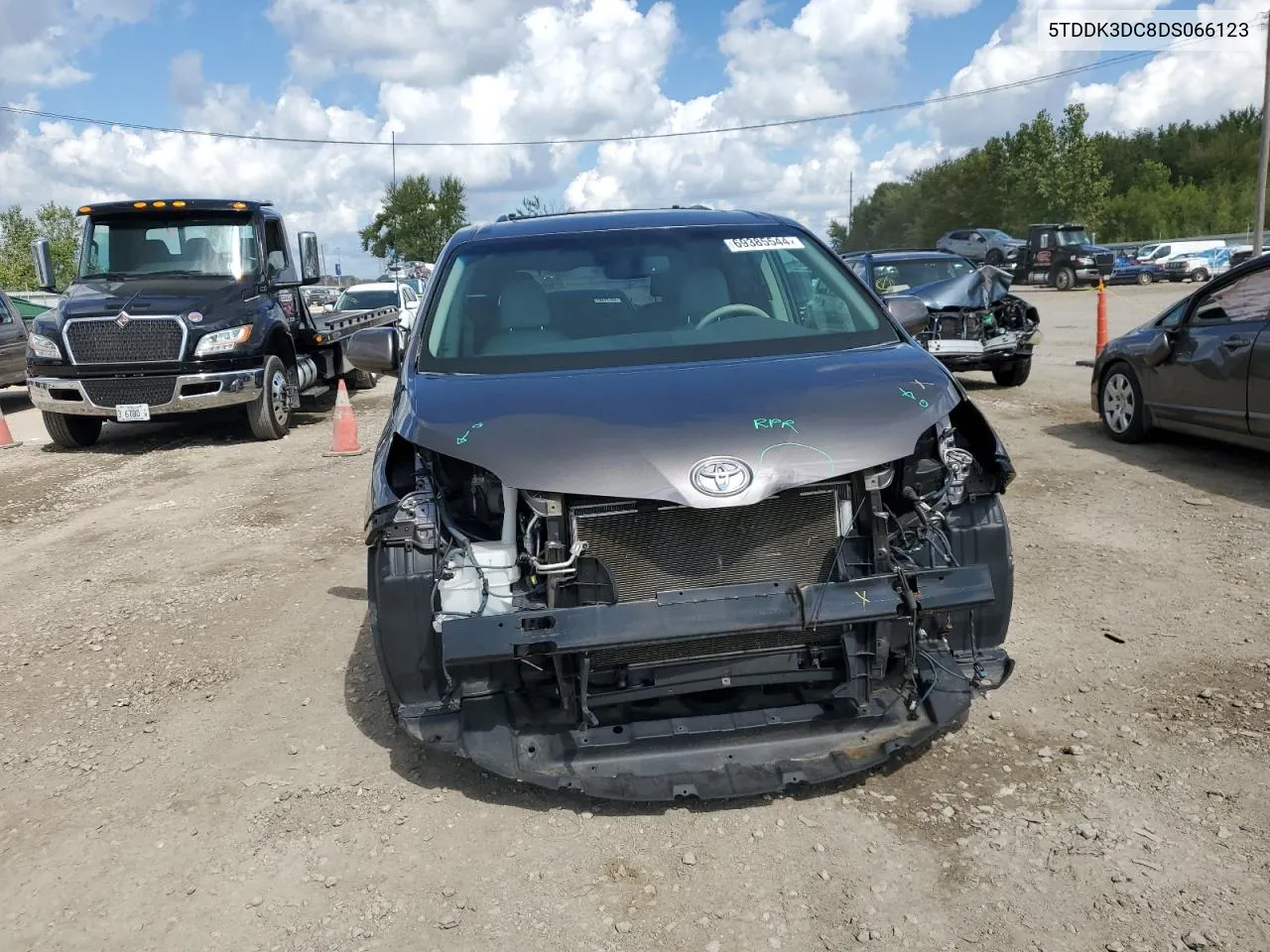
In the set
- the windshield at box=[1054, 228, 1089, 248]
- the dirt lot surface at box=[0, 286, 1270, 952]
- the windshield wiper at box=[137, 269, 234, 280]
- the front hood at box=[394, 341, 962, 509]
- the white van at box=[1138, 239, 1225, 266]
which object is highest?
the windshield at box=[1054, 228, 1089, 248]

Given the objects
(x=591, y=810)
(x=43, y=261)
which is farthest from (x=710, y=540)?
(x=43, y=261)

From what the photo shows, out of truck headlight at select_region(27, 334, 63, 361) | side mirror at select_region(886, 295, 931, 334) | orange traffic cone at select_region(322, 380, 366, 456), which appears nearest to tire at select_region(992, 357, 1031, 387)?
orange traffic cone at select_region(322, 380, 366, 456)

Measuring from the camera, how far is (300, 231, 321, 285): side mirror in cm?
1183

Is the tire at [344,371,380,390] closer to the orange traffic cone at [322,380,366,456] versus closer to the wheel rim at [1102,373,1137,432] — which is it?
the orange traffic cone at [322,380,366,456]

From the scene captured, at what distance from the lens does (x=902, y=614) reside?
124 inches

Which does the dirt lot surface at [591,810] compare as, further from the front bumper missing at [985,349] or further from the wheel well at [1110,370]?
the front bumper missing at [985,349]

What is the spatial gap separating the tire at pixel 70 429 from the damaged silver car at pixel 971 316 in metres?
8.54

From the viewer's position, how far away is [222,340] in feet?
35.2

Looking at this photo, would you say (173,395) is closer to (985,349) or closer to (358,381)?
(358,381)

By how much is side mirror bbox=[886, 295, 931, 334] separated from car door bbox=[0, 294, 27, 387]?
13462 millimetres

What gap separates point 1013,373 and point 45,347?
10537 mm

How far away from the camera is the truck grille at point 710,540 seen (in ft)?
10.5

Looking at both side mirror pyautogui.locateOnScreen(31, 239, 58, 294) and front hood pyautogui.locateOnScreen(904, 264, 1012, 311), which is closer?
side mirror pyautogui.locateOnScreen(31, 239, 58, 294)

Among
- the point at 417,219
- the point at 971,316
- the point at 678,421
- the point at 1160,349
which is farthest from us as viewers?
the point at 417,219
